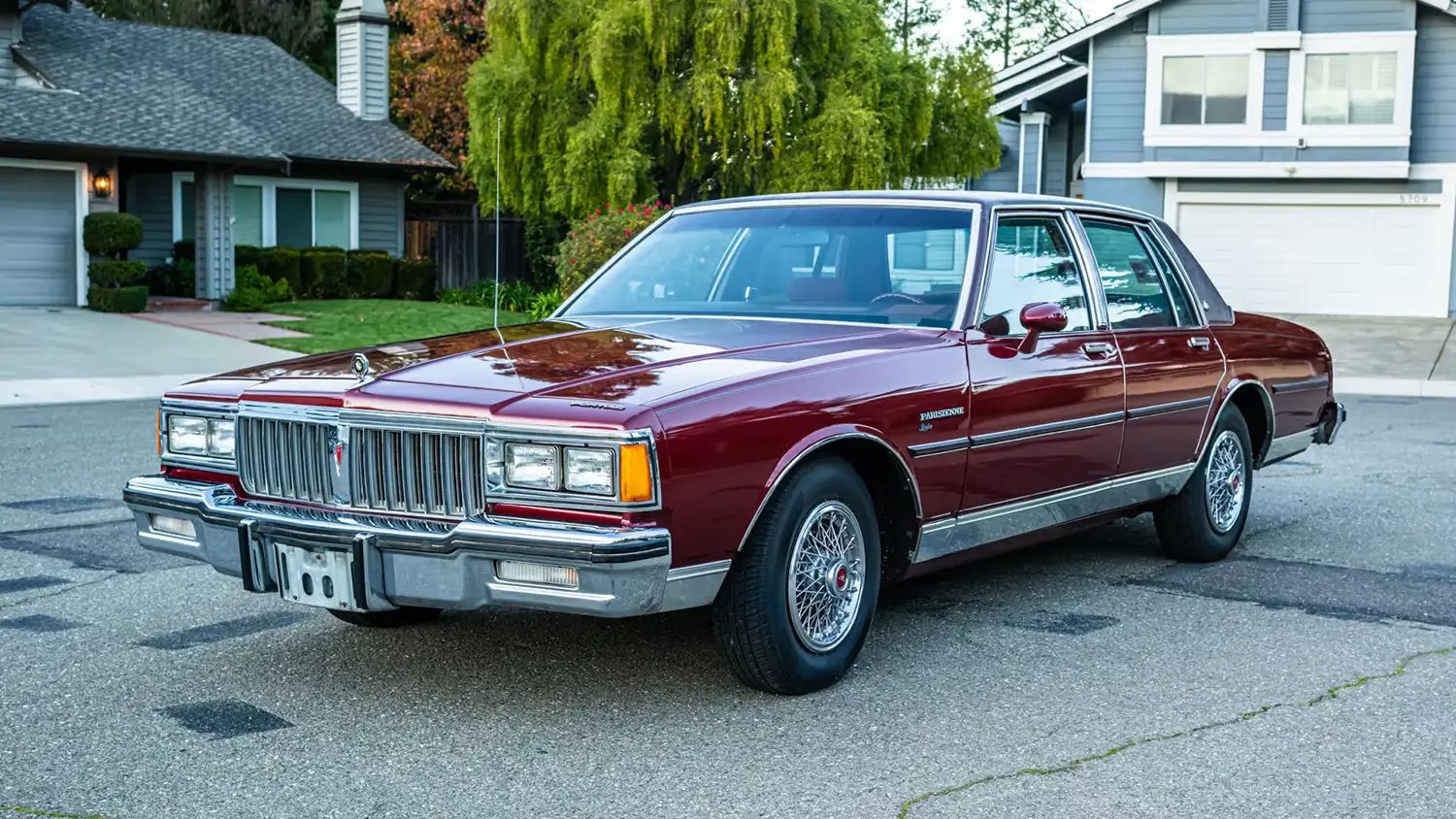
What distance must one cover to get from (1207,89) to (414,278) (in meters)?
15.1

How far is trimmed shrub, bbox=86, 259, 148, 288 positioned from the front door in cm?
2043

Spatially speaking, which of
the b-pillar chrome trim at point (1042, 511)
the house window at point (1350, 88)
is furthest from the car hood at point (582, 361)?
the house window at point (1350, 88)

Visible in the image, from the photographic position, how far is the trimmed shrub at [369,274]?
94.8ft

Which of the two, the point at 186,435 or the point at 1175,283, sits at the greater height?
the point at 1175,283

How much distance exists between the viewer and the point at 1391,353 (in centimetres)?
2214

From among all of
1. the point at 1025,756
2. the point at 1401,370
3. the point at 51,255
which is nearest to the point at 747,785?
the point at 1025,756

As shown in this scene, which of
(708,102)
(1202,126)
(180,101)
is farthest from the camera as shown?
(1202,126)

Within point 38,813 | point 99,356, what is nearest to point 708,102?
point 99,356

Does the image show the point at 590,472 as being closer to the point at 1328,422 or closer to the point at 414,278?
the point at 1328,422

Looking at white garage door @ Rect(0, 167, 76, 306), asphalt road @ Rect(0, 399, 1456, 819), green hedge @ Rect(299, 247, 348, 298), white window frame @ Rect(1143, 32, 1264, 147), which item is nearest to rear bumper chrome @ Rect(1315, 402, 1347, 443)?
asphalt road @ Rect(0, 399, 1456, 819)

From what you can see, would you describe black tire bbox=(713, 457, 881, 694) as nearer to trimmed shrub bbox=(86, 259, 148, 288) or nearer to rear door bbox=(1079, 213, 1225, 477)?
rear door bbox=(1079, 213, 1225, 477)

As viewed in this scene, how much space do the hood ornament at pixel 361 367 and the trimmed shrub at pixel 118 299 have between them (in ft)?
65.2

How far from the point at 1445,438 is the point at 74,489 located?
10.2m

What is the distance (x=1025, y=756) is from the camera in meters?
4.33
